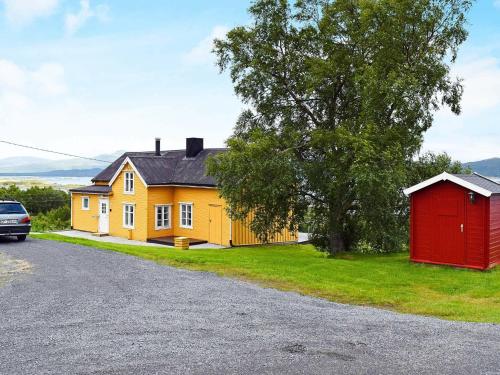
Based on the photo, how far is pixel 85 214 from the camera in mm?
39750

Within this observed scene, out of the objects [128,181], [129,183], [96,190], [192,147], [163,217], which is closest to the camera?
[163,217]

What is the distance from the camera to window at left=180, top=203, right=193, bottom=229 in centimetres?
3400

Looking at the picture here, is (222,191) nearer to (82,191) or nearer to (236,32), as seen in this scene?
(236,32)

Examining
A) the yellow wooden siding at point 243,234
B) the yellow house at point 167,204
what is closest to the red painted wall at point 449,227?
the yellow wooden siding at point 243,234

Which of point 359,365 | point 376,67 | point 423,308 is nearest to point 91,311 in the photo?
point 359,365

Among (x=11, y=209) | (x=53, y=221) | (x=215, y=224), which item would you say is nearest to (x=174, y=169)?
(x=215, y=224)

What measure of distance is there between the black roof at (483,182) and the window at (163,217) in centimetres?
2060

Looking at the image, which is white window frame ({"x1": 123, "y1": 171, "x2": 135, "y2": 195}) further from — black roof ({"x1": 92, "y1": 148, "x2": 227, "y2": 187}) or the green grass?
the green grass

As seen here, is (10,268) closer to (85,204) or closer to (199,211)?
(199,211)

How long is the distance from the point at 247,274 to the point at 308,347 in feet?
26.3

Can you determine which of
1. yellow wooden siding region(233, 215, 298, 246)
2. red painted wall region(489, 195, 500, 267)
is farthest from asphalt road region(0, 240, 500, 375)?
yellow wooden siding region(233, 215, 298, 246)

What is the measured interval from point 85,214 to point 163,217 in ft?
27.5

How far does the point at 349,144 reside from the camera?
22312 mm

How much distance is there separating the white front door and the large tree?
1483 cm
